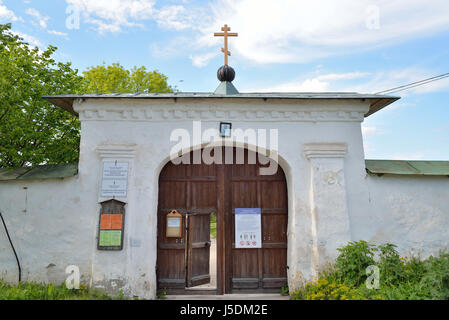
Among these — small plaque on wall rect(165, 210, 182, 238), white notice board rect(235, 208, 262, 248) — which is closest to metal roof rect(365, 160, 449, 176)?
white notice board rect(235, 208, 262, 248)

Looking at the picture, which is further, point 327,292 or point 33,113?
point 33,113

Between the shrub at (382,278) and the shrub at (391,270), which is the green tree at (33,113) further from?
the shrub at (391,270)

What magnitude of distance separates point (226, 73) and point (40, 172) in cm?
485

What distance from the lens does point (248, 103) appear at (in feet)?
18.3

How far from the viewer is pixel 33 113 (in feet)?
23.0

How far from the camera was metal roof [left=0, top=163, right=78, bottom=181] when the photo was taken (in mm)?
5348

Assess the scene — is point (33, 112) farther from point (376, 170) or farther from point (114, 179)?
point (376, 170)

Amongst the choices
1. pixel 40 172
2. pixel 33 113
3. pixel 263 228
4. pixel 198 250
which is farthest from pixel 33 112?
pixel 263 228

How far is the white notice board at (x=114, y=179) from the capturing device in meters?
5.21

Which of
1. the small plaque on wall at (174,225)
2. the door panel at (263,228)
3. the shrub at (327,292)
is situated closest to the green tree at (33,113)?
the small plaque on wall at (174,225)

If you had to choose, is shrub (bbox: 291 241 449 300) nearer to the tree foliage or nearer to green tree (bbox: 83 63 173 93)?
the tree foliage

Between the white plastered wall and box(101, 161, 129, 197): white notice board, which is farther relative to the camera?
box(101, 161, 129, 197): white notice board

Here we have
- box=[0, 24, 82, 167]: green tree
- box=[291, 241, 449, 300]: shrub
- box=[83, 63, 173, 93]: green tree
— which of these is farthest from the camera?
box=[83, 63, 173, 93]: green tree

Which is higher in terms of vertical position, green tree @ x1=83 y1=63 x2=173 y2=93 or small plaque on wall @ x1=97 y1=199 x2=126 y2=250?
green tree @ x1=83 y1=63 x2=173 y2=93
